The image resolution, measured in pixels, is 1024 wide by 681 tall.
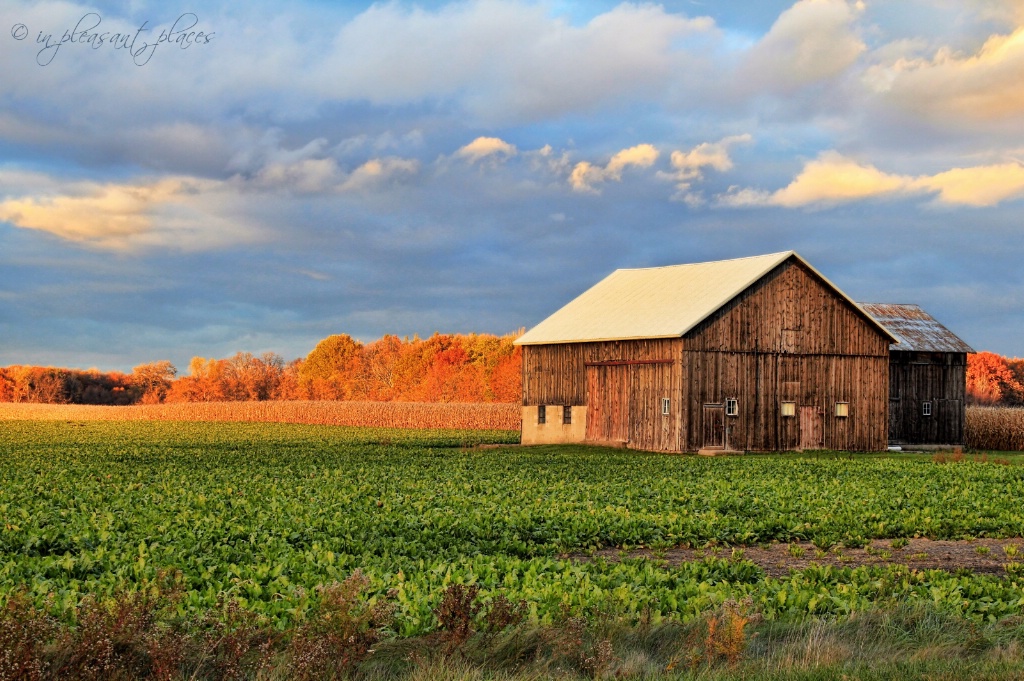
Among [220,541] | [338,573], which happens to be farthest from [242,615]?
[220,541]

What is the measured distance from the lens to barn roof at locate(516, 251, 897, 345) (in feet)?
147

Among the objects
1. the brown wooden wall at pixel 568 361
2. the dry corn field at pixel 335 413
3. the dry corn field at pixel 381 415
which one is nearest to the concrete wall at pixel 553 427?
the brown wooden wall at pixel 568 361

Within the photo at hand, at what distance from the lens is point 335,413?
80562 mm

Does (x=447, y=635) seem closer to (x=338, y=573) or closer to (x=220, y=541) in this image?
(x=338, y=573)

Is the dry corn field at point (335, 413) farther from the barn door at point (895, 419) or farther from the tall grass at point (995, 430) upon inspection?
the tall grass at point (995, 430)

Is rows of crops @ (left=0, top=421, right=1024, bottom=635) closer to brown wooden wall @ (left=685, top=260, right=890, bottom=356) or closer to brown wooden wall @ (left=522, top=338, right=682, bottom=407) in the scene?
brown wooden wall @ (left=685, top=260, right=890, bottom=356)

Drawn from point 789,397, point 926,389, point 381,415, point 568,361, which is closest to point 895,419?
point 926,389

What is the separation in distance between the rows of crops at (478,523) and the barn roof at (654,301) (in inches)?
301

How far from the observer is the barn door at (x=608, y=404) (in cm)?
4556

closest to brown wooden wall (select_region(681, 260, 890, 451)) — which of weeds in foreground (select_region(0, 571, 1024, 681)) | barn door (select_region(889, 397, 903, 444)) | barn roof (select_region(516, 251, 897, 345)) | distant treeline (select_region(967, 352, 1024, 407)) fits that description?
barn roof (select_region(516, 251, 897, 345))

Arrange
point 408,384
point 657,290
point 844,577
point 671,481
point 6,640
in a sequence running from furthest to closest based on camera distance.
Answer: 1. point 408,384
2. point 657,290
3. point 671,481
4. point 844,577
5. point 6,640

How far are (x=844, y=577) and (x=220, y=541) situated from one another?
30.6ft

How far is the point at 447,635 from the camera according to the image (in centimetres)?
960

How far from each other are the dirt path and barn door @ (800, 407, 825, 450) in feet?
85.9
